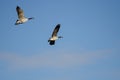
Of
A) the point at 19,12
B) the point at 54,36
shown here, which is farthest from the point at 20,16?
the point at 54,36

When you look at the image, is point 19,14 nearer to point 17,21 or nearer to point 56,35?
point 17,21

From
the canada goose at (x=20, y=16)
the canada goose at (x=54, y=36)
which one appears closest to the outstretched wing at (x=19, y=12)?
the canada goose at (x=20, y=16)

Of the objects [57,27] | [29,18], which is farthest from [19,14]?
[57,27]

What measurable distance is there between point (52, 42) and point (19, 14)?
676cm

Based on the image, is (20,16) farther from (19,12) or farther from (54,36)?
(54,36)

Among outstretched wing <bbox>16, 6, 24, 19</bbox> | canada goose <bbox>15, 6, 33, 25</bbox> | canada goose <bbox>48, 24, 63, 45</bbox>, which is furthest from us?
canada goose <bbox>48, 24, 63, 45</bbox>

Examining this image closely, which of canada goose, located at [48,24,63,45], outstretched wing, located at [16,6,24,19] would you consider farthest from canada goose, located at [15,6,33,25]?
canada goose, located at [48,24,63,45]

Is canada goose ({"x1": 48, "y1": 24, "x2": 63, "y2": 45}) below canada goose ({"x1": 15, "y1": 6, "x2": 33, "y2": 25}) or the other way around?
below

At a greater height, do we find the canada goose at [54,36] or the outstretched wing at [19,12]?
the outstretched wing at [19,12]

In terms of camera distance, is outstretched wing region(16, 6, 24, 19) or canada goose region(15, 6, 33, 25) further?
outstretched wing region(16, 6, 24, 19)

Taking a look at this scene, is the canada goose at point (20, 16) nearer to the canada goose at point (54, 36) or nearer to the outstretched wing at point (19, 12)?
the outstretched wing at point (19, 12)

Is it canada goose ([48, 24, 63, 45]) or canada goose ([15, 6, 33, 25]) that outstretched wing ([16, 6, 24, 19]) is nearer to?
canada goose ([15, 6, 33, 25])

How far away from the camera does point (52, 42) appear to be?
115ft

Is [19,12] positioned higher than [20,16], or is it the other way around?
[19,12]
